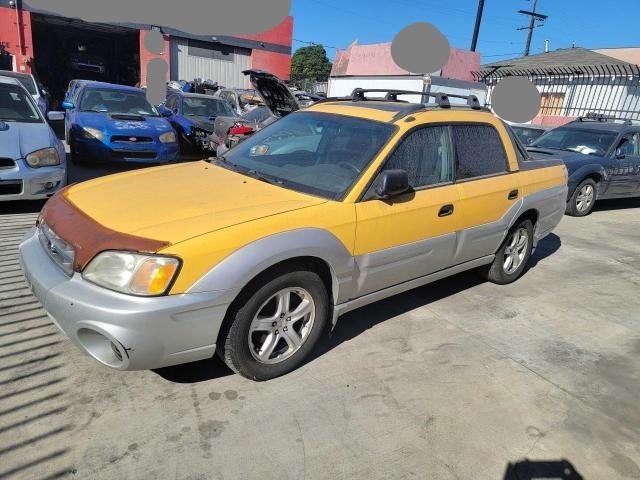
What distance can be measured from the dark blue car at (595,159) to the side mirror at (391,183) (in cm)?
614

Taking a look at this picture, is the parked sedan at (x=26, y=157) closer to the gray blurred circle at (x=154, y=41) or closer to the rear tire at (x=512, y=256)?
the rear tire at (x=512, y=256)

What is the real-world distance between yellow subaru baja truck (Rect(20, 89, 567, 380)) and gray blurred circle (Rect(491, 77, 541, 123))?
1129cm

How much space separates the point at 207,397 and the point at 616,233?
7.53 m

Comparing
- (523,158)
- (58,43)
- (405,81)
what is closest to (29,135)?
(523,158)

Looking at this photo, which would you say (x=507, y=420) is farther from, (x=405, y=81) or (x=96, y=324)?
(x=405, y=81)

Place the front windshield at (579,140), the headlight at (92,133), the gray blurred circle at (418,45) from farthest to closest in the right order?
the gray blurred circle at (418,45)
the front windshield at (579,140)
the headlight at (92,133)

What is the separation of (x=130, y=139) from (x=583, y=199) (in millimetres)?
8252

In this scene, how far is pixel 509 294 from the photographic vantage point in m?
4.77

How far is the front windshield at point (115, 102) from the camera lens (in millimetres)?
9086

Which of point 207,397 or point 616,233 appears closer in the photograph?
point 207,397

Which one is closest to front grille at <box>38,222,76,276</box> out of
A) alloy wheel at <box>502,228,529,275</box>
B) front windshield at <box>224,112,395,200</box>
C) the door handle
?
front windshield at <box>224,112,395,200</box>

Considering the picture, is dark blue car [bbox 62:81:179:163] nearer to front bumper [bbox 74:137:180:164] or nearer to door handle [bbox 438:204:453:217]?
front bumper [bbox 74:137:180:164]

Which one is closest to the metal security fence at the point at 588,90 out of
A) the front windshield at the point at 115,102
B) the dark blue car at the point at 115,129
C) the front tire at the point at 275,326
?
A: the front windshield at the point at 115,102

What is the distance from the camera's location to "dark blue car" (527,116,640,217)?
842 cm
